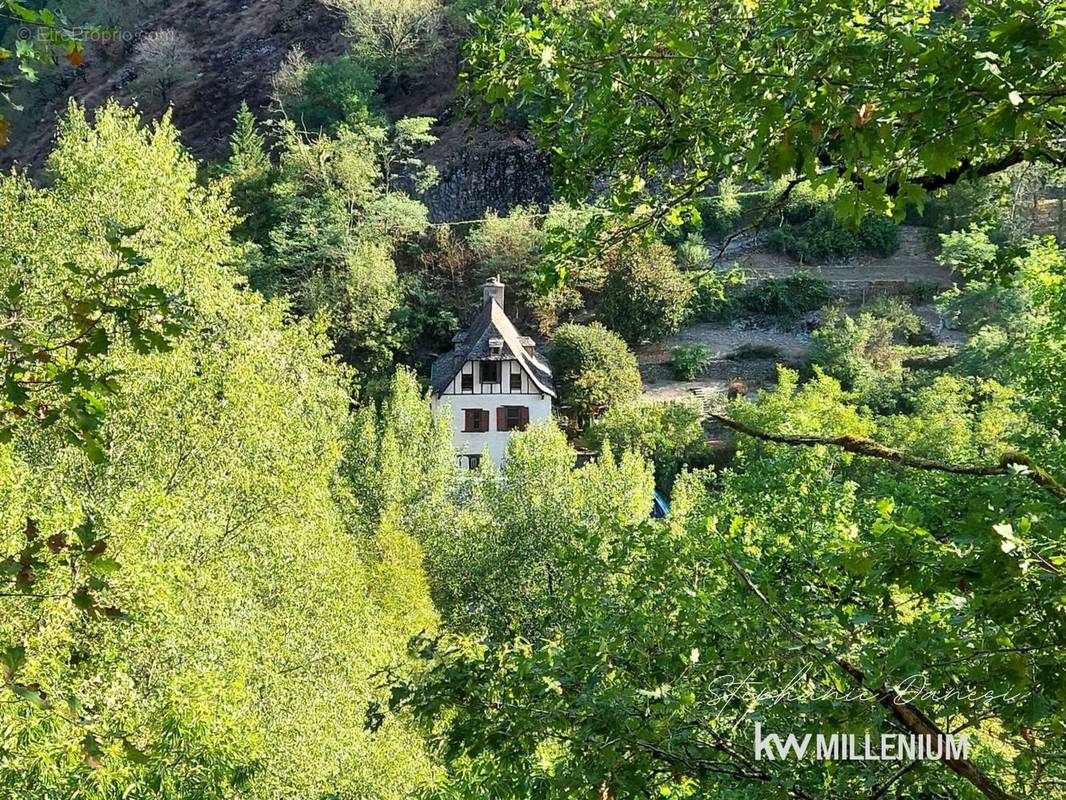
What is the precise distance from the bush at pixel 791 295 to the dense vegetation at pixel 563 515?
12.2 metres

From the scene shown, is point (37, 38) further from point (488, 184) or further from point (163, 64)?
point (163, 64)

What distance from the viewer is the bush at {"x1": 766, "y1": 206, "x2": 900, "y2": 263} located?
38.9m

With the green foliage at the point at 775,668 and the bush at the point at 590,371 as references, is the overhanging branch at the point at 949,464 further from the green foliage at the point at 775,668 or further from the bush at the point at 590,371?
the bush at the point at 590,371

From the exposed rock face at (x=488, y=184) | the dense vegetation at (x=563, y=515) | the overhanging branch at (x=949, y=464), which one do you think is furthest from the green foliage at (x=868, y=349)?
the overhanging branch at (x=949, y=464)

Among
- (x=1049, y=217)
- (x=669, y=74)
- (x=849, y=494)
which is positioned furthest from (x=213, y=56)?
(x=669, y=74)

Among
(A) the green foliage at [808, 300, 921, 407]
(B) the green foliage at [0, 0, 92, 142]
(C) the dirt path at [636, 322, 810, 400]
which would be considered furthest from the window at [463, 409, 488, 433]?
(B) the green foliage at [0, 0, 92, 142]

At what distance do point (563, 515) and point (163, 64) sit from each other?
50.6 m

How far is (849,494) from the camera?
573 inches

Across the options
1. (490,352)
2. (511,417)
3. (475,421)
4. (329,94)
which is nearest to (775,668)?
(490,352)

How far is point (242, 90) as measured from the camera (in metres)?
57.2

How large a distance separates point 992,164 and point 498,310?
28270mm

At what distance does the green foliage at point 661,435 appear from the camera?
1092 inches

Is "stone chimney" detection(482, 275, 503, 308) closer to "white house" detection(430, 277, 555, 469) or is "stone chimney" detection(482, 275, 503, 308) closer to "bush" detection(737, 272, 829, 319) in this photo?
"white house" detection(430, 277, 555, 469)

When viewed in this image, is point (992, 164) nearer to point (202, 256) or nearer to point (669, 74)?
point (669, 74)
